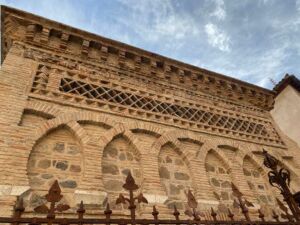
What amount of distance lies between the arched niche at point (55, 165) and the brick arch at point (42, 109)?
30 cm

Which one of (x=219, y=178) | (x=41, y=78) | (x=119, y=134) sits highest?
(x=41, y=78)

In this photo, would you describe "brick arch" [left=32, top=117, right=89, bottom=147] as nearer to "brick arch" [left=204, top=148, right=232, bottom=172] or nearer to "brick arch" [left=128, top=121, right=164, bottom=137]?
"brick arch" [left=128, top=121, right=164, bottom=137]

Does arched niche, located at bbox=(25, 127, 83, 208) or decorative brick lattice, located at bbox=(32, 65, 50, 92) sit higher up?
decorative brick lattice, located at bbox=(32, 65, 50, 92)

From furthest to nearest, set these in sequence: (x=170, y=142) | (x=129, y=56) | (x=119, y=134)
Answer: (x=129, y=56) → (x=170, y=142) → (x=119, y=134)

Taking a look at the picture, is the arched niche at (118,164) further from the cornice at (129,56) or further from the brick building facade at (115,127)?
the cornice at (129,56)

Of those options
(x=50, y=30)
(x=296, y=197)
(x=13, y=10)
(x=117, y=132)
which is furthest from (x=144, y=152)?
(x=13, y=10)

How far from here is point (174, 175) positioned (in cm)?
520

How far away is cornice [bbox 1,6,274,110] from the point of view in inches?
230

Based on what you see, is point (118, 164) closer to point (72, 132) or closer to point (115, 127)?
point (115, 127)

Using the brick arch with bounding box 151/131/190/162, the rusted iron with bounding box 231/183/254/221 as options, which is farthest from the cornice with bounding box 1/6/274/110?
the rusted iron with bounding box 231/183/254/221

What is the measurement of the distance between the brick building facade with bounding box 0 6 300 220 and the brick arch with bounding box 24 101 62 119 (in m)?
0.02

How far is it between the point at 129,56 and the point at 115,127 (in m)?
2.43

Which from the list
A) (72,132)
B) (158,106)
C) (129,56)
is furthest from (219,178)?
(129,56)

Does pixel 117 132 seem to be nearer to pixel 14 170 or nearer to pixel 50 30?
pixel 14 170
